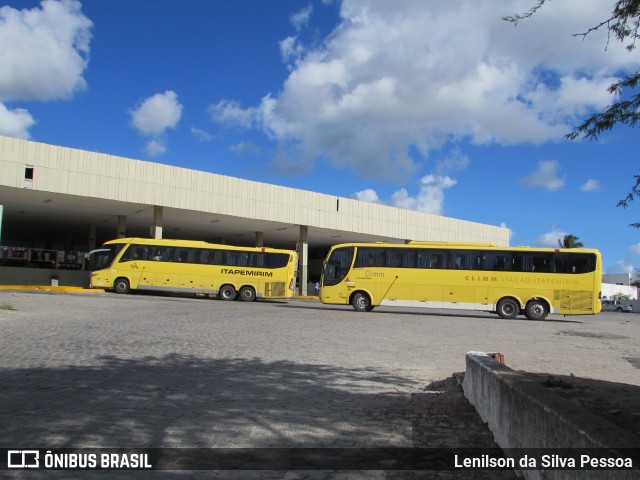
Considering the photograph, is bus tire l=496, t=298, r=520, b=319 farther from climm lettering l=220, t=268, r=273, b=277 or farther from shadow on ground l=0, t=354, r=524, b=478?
shadow on ground l=0, t=354, r=524, b=478

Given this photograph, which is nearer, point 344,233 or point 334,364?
point 334,364

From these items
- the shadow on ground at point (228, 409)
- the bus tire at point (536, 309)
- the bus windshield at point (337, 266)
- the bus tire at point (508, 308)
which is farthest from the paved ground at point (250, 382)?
the bus windshield at point (337, 266)

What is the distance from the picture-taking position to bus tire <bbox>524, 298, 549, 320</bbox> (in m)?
22.7

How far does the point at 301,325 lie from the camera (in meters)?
16.2

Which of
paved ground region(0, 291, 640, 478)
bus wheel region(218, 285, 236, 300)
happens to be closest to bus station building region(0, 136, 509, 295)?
bus wheel region(218, 285, 236, 300)

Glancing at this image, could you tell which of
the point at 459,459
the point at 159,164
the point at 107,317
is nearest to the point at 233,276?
the point at 159,164

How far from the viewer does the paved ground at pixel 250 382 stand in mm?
5090

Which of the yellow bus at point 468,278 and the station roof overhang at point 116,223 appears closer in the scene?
the yellow bus at point 468,278

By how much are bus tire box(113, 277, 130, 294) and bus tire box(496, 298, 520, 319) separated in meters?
19.5

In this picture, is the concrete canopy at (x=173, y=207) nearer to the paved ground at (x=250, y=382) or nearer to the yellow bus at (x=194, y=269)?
the yellow bus at (x=194, y=269)

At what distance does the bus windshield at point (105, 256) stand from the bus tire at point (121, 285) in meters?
1.02

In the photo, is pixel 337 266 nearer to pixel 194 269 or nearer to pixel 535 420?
pixel 194 269

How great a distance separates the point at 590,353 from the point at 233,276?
845 inches

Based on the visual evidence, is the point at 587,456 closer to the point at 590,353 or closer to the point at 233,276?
the point at 590,353
